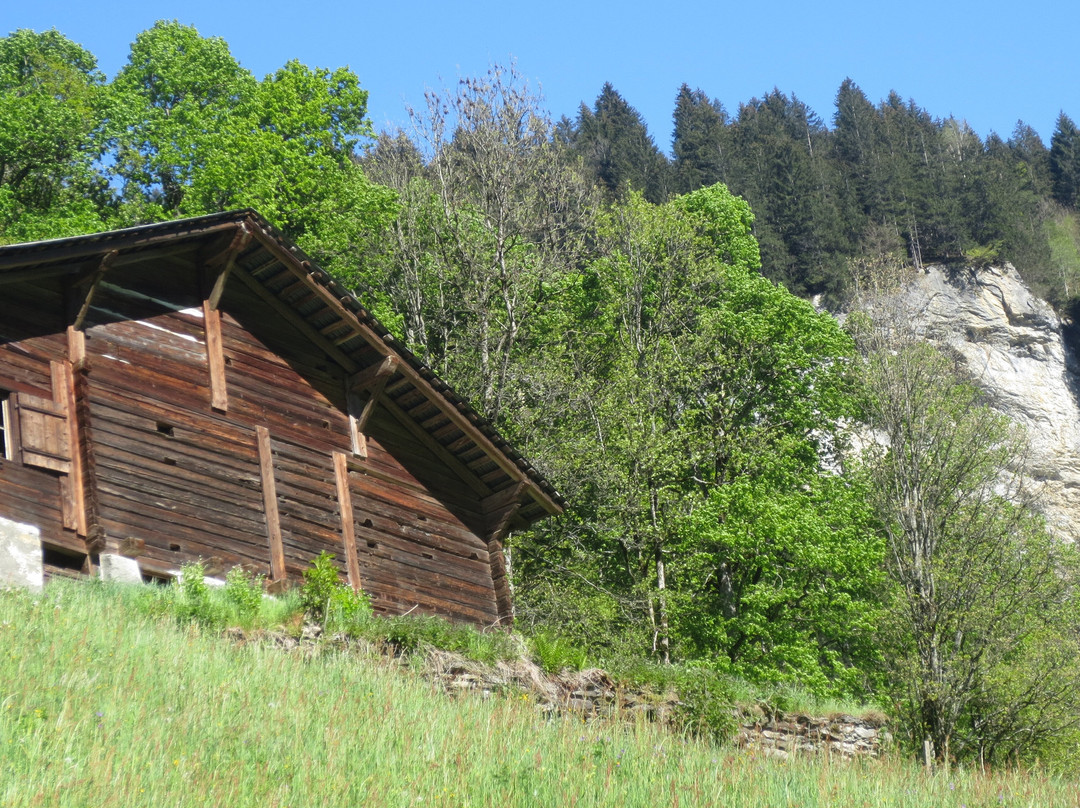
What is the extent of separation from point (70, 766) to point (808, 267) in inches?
2518

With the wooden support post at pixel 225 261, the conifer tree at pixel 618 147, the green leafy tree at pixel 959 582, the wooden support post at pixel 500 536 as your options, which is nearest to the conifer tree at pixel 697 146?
the conifer tree at pixel 618 147

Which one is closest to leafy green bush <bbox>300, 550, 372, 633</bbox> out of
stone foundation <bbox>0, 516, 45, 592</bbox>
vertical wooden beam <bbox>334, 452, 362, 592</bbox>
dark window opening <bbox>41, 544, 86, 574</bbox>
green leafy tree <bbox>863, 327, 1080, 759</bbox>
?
vertical wooden beam <bbox>334, 452, 362, 592</bbox>

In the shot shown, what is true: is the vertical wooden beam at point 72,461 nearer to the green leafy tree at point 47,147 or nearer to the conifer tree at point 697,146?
the green leafy tree at point 47,147

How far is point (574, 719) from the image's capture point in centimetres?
1329

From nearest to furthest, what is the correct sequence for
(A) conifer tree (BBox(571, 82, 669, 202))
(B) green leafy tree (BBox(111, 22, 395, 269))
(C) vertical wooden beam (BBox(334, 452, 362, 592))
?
1. (C) vertical wooden beam (BBox(334, 452, 362, 592))
2. (B) green leafy tree (BBox(111, 22, 395, 269))
3. (A) conifer tree (BBox(571, 82, 669, 202))

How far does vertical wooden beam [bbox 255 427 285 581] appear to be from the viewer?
57.6ft

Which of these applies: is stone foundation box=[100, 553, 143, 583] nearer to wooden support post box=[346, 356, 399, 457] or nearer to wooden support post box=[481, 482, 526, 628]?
wooden support post box=[346, 356, 399, 457]

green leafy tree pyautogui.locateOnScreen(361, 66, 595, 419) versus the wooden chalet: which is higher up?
green leafy tree pyautogui.locateOnScreen(361, 66, 595, 419)

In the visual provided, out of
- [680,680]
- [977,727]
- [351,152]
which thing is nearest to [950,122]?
[351,152]

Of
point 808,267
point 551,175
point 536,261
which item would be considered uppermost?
point 808,267

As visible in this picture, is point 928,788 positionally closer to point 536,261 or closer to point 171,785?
point 171,785

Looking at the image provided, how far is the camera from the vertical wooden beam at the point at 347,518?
1856 cm

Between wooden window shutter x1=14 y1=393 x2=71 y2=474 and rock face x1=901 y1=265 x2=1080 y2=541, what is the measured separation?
53.2 metres

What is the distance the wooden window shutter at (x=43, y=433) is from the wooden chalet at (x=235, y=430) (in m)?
0.02
